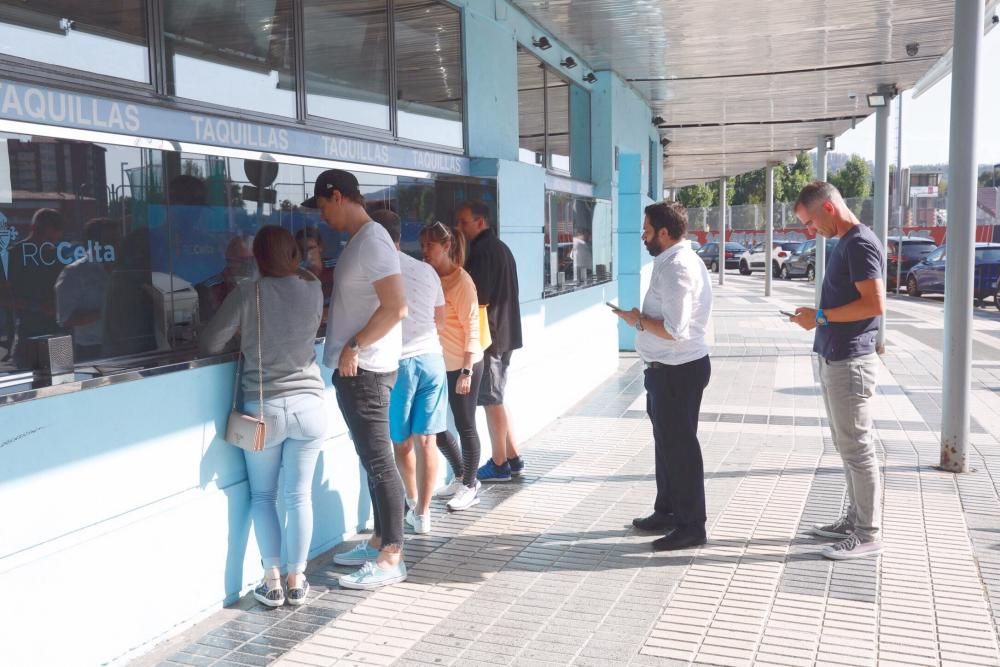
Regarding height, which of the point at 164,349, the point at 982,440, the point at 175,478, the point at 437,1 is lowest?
the point at 982,440

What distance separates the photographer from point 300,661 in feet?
12.2

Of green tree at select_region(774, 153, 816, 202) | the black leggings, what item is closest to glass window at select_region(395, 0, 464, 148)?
the black leggings

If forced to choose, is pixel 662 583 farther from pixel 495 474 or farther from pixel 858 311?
pixel 495 474

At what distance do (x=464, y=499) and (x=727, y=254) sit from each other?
37.4 meters

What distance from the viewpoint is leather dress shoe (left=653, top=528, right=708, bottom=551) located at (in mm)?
5004

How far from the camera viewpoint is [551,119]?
9.77 m

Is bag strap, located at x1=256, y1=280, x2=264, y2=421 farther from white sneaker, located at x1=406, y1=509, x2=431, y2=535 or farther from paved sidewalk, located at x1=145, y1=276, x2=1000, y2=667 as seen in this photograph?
white sneaker, located at x1=406, y1=509, x2=431, y2=535

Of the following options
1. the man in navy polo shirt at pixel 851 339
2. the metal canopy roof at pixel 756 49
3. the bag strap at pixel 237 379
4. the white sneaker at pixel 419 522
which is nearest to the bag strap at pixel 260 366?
the bag strap at pixel 237 379

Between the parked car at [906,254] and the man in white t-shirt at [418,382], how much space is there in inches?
1017

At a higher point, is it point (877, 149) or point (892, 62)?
point (892, 62)

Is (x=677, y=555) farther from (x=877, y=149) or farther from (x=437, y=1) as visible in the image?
(x=877, y=149)

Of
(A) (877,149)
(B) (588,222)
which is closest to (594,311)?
(B) (588,222)

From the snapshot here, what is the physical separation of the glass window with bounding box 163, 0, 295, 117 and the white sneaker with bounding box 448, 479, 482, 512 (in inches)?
95.7

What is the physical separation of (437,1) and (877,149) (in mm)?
8488
